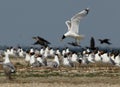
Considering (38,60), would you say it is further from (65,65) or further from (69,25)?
(69,25)

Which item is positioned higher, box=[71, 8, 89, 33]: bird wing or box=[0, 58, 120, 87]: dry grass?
box=[71, 8, 89, 33]: bird wing

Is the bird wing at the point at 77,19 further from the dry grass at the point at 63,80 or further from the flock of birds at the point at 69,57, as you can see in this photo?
the dry grass at the point at 63,80

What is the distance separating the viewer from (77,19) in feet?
112

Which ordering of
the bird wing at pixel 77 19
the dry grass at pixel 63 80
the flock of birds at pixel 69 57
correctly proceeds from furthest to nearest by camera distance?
1. the flock of birds at pixel 69 57
2. the bird wing at pixel 77 19
3. the dry grass at pixel 63 80

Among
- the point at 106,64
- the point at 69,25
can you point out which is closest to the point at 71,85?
the point at 69,25

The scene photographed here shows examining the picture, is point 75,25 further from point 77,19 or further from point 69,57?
point 69,57

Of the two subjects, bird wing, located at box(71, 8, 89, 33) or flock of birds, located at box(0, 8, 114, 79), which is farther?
flock of birds, located at box(0, 8, 114, 79)

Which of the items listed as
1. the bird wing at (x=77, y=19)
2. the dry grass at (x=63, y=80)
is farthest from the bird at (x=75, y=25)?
the dry grass at (x=63, y=80)

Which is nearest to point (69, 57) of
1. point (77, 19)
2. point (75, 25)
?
point (75, 25)

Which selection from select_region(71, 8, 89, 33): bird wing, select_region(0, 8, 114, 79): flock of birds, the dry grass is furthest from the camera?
select_region(0, 8, 114, 79): flock of birds

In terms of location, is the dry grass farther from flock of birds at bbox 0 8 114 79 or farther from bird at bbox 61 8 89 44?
bird at bbox 61 8 89 44

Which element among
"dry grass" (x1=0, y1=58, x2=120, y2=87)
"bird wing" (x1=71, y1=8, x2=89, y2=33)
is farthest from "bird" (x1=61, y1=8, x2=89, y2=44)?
"dry grass" (x1=0, y1=58, x2=120, y2=87)

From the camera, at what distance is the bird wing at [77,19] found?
108 feet

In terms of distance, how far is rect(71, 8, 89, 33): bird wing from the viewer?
108 feet
